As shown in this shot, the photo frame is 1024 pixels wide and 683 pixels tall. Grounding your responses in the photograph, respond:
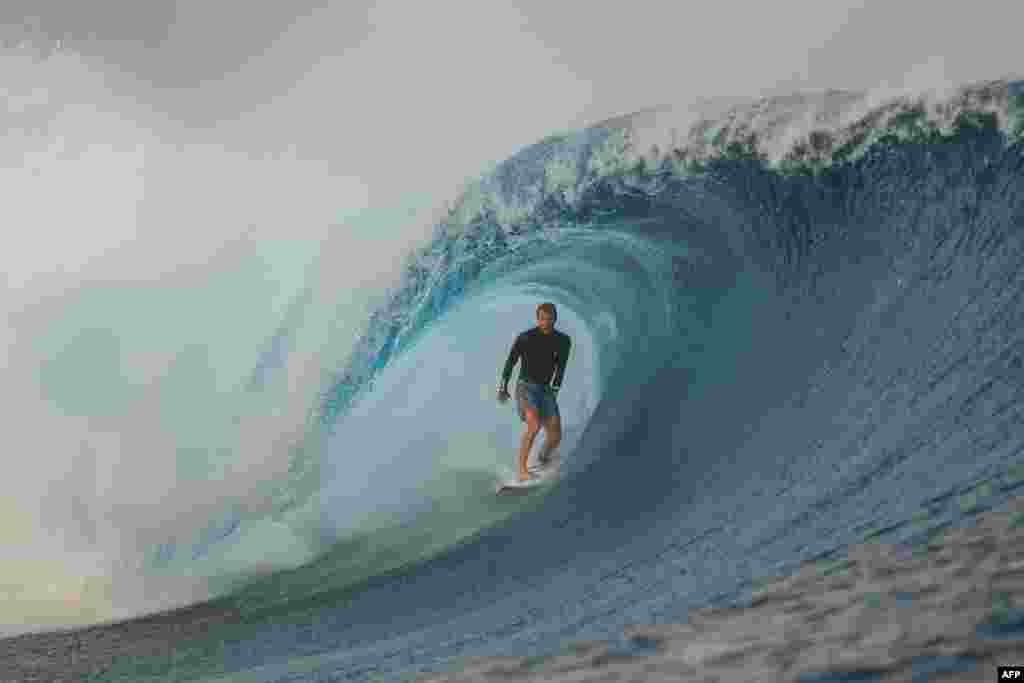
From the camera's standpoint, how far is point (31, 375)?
8.94 m

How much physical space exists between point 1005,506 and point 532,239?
6782mm

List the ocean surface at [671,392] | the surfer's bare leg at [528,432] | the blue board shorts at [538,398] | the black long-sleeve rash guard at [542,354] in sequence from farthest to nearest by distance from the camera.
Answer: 1. the surfer's bare leg at [528,432]
2. the blue board shorts at [538,398]
3. the black long-sleeve rash guard at [542,354]
4. the ocean surface at [671,392]

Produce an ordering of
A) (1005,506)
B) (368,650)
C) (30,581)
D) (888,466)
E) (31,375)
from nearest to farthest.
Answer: (1005,506), (888,466), (368,650), (30,581), (31,375)

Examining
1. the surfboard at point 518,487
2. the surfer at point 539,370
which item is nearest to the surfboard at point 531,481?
the surfboard at point 518,487

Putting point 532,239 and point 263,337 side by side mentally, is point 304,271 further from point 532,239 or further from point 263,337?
point 532,239

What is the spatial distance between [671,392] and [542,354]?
1.17 metres

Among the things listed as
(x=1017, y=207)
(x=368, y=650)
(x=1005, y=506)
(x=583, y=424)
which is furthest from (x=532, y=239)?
(x=1005, y=506)

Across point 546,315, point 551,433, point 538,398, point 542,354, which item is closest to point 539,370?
point 542,354

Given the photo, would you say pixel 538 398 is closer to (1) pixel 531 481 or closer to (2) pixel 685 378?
(1) pixel 531 481

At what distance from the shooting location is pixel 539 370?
7.23 metres

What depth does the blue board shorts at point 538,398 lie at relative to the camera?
7.29m

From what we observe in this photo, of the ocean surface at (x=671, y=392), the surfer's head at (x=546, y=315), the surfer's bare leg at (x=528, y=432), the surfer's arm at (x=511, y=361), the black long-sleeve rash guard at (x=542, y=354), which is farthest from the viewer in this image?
the surfer's bare leg at (x=528, y=432)

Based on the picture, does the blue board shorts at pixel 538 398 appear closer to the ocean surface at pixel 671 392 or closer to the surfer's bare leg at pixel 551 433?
the surfer's bare leg at pixel 551 433

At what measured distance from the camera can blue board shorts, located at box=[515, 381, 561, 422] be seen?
23.9 ft
